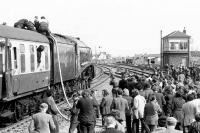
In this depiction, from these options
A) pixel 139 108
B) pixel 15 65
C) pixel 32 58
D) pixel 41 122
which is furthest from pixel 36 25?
pixel 41 122

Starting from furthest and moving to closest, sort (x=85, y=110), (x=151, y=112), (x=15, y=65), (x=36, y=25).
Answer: (x=36, y=25), (x=15, y=65), (x=151, y=112), (x=85, y=110)

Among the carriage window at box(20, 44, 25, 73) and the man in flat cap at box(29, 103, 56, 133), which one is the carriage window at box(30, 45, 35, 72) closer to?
the carriage window at box(20, 44, 25, 73)

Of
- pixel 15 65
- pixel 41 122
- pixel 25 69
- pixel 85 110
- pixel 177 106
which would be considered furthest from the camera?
pixel 25 69

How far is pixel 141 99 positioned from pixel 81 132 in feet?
7.53

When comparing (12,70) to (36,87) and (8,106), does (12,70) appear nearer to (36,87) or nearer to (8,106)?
(8,106)

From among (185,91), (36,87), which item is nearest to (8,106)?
(36,87)

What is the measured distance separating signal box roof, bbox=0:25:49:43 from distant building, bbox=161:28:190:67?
5808cm

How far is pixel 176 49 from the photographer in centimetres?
7681

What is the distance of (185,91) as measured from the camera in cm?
1339

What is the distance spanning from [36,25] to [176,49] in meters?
56.8

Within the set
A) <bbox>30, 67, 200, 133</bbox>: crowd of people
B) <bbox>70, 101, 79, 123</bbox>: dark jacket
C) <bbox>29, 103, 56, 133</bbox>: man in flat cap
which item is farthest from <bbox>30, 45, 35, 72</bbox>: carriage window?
<bbox>29, 103, 56, 133</bbox>: man in flat cap

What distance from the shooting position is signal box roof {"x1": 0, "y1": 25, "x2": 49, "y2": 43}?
15.8 metres

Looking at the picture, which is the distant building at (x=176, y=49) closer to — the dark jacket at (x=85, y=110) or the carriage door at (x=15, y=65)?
the carriage door at (x=15, y=65)

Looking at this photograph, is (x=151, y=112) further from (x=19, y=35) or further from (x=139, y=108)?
(x=19, y=35)
